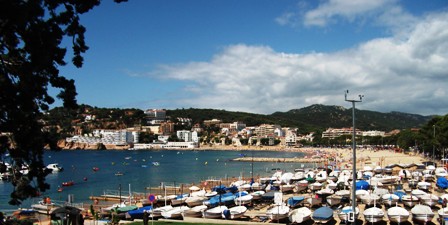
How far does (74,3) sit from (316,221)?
1919cm

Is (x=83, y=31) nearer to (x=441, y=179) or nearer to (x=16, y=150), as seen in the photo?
(x=16, y=150)

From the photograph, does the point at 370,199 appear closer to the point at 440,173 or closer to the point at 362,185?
the point at 362,185

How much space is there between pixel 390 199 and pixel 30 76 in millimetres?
25582

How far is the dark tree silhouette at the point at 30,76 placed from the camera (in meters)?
9.86

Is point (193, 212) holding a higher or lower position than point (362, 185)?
lower

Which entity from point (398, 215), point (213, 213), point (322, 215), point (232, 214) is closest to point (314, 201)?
point (322, 215)

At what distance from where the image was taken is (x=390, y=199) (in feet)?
93.6

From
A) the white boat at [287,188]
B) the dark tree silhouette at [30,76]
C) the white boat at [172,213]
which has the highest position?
the dark tree silhouette at [30,76]

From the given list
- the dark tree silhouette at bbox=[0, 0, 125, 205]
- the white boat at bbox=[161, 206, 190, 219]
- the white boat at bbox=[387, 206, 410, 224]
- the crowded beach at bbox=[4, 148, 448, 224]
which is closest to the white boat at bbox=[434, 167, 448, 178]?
the crowded beach at bbox=[4, 148, 448, 224]

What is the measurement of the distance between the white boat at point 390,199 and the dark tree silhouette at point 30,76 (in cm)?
2421

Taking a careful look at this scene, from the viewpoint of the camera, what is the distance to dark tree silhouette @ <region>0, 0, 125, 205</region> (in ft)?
32.3

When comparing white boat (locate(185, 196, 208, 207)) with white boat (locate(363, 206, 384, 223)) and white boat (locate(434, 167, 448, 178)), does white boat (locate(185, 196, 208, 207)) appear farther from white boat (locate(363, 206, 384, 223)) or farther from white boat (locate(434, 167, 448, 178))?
white boat (locate(434, 167, 448, 178))

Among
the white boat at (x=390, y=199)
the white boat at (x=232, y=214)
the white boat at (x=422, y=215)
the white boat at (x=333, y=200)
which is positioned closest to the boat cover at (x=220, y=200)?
the white boat at (x=232, y=214)

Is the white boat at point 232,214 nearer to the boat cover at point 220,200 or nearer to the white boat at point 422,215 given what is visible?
the boat cover at point 220,200
